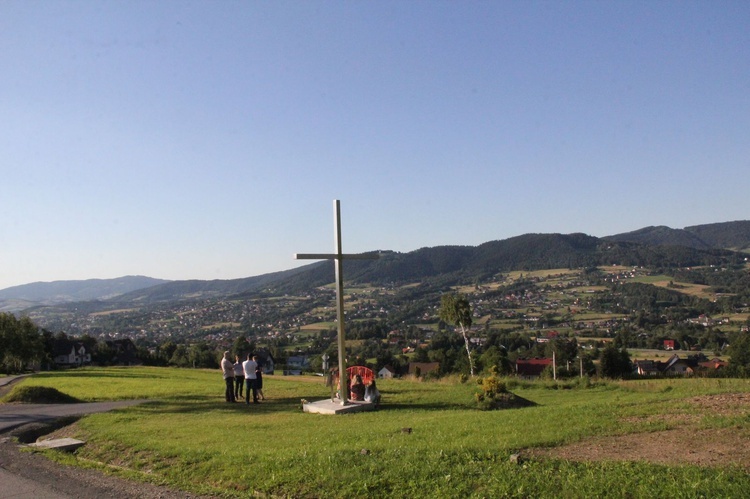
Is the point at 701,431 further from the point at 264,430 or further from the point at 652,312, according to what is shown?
the point at 652,312

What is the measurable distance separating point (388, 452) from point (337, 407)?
6033mm

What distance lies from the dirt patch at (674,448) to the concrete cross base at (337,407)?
655 cm

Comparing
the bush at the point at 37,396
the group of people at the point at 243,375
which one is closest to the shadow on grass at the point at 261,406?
the group of people at the point at 243,375

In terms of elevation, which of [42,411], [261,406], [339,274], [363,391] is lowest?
[261,406]

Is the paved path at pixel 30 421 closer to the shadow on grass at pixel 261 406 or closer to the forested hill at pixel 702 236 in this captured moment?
the shadow on grass at pixel 261 406

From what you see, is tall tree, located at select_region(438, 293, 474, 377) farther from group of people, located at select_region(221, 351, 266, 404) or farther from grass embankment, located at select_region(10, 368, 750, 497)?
grass embankment, located at select_region(10, 368, 750, 497)

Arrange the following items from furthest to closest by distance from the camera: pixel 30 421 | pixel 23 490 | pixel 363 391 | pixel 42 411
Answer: pixel 42 411 < pixel 363 391 < pixel 30 421 < pixel 23 490

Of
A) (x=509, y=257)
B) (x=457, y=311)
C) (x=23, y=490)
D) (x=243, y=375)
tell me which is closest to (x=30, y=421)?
(x=243, y=375)

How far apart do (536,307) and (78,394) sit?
84.5 metres

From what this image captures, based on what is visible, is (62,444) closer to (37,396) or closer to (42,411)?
(42,411)

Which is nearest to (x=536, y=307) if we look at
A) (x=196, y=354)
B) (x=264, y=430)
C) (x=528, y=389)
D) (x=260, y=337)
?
(x=260, y=337)

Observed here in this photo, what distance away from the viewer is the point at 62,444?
10516mm

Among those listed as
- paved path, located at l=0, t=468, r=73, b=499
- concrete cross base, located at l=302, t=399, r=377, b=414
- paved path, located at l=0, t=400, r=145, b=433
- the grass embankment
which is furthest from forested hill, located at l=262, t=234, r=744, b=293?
paved path, located at l=0, t=468, r=73, b=499

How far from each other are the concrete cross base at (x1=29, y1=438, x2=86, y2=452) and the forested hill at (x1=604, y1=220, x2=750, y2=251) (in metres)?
145
